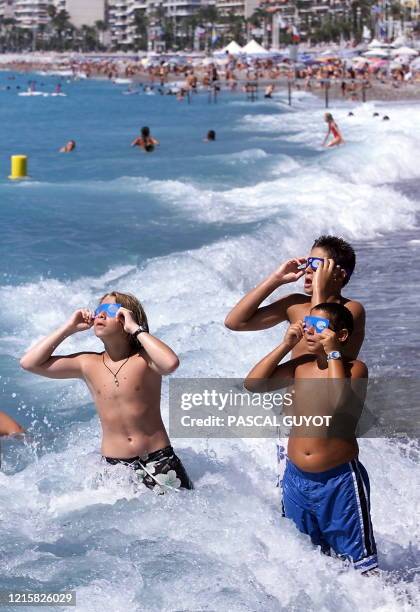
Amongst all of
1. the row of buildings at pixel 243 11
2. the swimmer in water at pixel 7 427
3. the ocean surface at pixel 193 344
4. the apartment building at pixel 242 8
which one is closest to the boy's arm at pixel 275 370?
the ocean surface at pixel 193 344

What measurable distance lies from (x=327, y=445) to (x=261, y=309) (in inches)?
30.4

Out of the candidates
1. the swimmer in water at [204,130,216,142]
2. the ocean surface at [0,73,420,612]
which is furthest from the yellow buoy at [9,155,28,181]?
the swimmer in water at [204,130,216,142]

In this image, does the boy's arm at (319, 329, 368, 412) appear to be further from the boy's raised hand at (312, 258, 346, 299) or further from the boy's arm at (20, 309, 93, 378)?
the boy's arm at (20, 309, 93, 378)

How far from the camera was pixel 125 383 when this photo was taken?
516 cm

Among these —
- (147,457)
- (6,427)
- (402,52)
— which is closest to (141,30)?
(402,52)

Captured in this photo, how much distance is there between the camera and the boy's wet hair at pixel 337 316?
185 inches

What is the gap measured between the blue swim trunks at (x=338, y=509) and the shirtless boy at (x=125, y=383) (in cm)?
72

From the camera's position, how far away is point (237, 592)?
15.8ft

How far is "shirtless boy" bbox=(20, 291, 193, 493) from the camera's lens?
5086 millimetres

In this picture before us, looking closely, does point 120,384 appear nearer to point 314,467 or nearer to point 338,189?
point 314,467

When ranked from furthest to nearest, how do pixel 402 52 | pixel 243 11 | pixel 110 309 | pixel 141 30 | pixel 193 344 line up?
pixel 243 11 < pixel 141 30 < pixel 402 52 < pixel 193 344 < pixel 110 309

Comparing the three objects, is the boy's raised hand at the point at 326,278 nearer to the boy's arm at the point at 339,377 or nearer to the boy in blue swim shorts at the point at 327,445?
the boy in blue swim shorts at the point at 327,445

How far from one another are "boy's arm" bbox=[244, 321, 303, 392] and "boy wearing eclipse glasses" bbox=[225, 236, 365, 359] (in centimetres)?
14

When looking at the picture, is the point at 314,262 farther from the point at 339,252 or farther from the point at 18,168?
the point at 18,168
